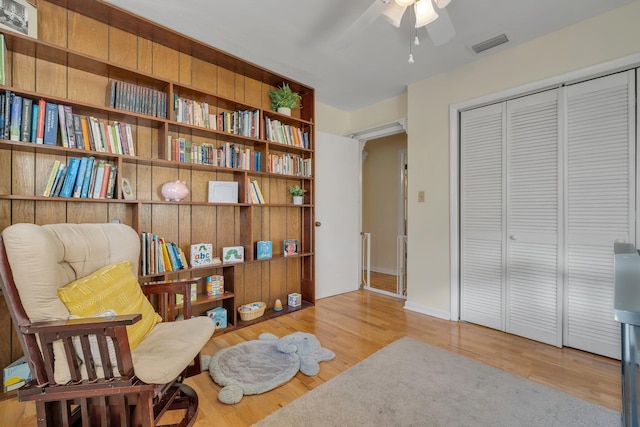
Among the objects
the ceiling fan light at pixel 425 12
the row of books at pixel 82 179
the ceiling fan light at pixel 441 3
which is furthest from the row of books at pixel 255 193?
the ceiling fan light at pixel 441 3

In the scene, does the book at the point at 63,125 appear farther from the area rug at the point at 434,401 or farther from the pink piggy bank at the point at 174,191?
the area rug at the point at 434,401

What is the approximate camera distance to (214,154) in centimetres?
246

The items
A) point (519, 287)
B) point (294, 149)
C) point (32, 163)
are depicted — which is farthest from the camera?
point (294, 149)

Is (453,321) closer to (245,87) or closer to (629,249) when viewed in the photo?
(629,249)

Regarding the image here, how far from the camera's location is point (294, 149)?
10.2ft

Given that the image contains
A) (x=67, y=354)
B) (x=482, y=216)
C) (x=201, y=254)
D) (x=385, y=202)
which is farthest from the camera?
(x=385, y=202)

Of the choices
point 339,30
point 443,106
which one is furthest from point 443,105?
point 339,30

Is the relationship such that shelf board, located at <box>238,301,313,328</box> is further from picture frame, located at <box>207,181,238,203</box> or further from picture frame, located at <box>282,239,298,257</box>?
picture frame, located at <box>207,181,238,203</box>

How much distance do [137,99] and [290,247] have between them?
1.88m

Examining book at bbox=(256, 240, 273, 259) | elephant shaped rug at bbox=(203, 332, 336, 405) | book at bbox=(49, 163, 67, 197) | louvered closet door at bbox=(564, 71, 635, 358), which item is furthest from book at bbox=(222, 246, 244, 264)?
louvered closet door at bbox=(564, 71, 635, 358)

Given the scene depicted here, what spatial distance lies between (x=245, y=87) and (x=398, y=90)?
5.71 feet

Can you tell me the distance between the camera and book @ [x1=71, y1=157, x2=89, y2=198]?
1798mm

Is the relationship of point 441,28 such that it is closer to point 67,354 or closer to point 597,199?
point 597,199

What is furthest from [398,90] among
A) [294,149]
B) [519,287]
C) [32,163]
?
[32,163]
